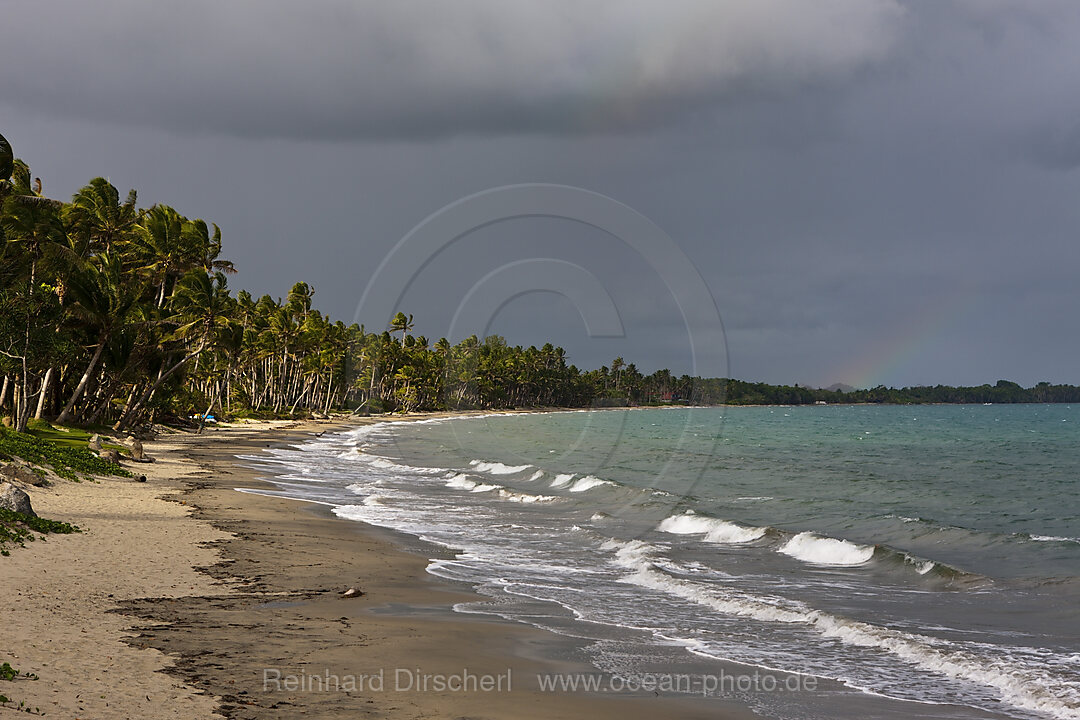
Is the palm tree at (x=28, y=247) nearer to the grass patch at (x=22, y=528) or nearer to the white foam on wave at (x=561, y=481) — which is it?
the grass patch at (x=22, y=528)

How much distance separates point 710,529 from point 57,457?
75.4 feet

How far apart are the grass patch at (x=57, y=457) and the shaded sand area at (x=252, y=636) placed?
6456 mm

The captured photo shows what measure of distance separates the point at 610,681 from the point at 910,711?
3.80m

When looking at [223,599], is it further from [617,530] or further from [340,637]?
[617,530]

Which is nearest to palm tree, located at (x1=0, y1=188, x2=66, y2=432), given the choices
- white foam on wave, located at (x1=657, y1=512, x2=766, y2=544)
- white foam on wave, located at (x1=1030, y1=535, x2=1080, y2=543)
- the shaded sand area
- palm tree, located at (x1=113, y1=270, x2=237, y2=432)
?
palm tree, located at (x1=113, y1=270, x2=237, y2=432)

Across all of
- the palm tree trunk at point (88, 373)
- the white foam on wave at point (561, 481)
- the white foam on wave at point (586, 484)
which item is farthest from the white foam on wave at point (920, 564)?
the palm tree trunk at point (88, 373)

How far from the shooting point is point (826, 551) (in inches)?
958

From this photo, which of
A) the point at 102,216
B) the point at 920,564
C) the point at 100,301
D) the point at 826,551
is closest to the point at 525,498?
the point at 826,551

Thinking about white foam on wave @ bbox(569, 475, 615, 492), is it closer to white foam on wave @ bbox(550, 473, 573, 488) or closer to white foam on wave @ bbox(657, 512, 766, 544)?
white foam on wave @ bbox(550, 473, 573, 488)

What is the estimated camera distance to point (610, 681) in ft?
38.1

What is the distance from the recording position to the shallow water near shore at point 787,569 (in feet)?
40.8

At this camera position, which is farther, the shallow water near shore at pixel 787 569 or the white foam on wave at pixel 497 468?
the white foam on wave at pixel 497 468

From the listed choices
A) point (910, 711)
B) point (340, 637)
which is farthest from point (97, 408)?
point (910, 711)

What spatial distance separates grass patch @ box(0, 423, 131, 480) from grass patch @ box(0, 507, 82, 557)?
9.40 metres
